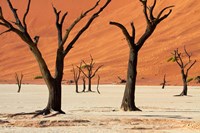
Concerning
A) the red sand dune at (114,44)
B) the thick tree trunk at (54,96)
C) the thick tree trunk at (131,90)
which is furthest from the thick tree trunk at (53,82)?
the red sand dune at (114,44)

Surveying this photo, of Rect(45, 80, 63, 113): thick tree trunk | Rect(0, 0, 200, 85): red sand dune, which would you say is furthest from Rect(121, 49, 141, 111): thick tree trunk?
Rect(0, 0, 200, 85): red sand dune

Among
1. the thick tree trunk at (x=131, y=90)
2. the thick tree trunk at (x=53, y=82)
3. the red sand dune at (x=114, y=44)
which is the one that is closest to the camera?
the thick tree trunk at (x=53, y=82)

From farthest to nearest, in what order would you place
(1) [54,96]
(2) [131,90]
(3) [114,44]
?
(3) [114,44], (2) [131,90], (1) [54,96]

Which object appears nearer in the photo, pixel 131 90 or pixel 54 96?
pixel 54 96

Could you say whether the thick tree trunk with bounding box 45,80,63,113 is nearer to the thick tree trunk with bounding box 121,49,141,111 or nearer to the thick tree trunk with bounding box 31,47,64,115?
the thick tree trunk with bounding box 31,47,64,115

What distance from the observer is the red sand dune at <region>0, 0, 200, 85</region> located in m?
91.0

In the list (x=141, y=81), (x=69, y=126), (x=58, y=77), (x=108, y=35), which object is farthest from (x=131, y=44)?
(x=108, y=35)

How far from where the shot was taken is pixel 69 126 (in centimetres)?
1627

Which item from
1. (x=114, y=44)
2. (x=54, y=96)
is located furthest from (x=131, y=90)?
(x=114, y=44)

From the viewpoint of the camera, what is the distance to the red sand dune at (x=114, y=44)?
9100 cm

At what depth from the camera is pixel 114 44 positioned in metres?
113

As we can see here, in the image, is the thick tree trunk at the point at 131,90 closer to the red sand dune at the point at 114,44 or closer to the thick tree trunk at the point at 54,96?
the thick tree trunk at the point at 54,96

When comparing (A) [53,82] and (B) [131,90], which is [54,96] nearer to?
(A) [53,82]

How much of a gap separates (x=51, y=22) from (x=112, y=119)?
12562 cm
